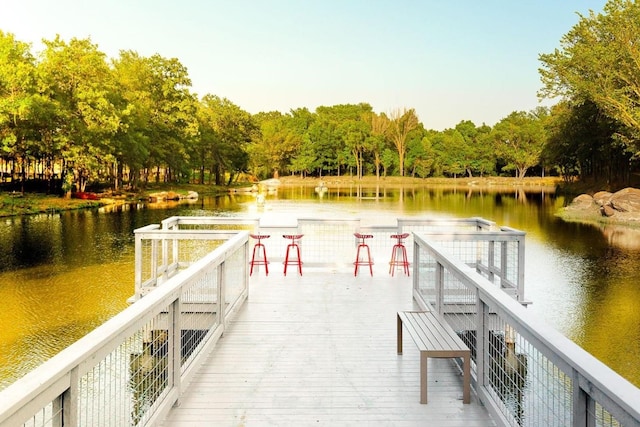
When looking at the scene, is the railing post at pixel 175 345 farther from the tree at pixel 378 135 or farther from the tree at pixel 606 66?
the tree at pixel 378 135

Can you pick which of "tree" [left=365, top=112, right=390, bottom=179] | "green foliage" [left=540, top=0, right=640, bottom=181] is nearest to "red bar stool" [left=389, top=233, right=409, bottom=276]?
"green foliage" [left=540, top=0, right=640, bottom=181]

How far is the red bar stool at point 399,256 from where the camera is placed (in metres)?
9.68

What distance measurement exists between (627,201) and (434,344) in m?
27.6

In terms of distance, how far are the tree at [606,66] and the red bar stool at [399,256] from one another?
73.0 ft

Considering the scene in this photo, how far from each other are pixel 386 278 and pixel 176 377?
18.7 ft

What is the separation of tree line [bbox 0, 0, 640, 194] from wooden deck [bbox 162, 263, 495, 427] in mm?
26244

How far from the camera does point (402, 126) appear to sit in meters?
78.4

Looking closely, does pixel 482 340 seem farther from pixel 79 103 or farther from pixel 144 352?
pixel 79 103

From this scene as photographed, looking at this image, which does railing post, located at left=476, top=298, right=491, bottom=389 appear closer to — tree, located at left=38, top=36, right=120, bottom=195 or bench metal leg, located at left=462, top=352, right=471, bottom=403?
bench metal leg, located at left=462, top=352, right=471, bottom=403

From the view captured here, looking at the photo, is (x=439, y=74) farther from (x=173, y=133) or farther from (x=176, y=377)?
(x=176, y=377)

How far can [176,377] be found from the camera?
3865 millimetres

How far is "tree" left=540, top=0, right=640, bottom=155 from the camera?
92.4ft

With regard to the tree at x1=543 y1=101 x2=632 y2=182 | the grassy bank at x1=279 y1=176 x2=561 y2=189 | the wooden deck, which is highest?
the tree at x1=543 y1=101 x2=632 y2=182

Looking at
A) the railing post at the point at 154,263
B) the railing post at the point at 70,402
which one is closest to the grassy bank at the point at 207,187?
the railing post at the point at 154,263
